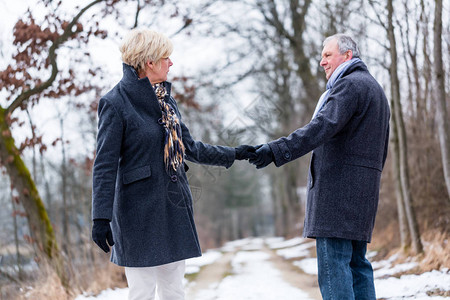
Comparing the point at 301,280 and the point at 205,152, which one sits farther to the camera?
the point at 301,280

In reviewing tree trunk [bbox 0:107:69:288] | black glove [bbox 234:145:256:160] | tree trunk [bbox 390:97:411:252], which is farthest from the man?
tree trunk [bbox 390:97:411:252]

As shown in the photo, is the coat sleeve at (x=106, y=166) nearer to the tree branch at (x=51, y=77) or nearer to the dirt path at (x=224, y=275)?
the dirt path at (x=224, y=275)

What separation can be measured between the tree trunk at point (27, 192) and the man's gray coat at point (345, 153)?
15.9 feet

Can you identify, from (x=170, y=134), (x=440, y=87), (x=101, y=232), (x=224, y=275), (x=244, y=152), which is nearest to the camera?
(x=101, y=232)

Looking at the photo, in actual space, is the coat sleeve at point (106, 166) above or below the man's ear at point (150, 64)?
below

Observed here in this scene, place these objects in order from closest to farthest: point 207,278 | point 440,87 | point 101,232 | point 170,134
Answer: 1. point 101,232
2. point 170,134
3. point 440,87
4. point 207,278

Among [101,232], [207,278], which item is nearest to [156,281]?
[101,232]

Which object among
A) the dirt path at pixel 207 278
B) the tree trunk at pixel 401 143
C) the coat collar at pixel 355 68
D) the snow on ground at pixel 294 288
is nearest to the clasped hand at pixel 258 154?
the coat collar at pixel 355 68

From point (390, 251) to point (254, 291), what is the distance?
3780 millimetres

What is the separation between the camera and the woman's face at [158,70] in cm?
293

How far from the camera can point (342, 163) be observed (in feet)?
10.3

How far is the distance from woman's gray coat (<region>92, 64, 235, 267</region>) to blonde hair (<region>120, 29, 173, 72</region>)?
108mm

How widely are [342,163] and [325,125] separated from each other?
0.26 m

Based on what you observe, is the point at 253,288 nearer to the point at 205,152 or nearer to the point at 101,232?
the point at 205,152
